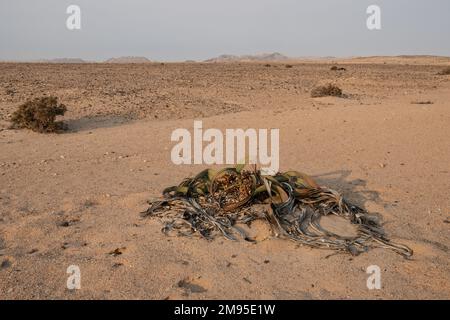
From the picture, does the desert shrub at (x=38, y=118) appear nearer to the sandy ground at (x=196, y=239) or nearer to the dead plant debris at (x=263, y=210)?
the sandy ground at (x=196, y=239)

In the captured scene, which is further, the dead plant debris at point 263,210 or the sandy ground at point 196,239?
the dead plant debris at point 263,210

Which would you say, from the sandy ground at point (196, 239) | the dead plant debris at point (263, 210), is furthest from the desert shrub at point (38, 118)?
the dead plant debris at point (263, 210)

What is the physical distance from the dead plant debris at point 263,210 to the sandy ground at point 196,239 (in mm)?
139

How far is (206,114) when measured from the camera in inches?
454

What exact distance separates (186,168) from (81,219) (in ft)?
6.96

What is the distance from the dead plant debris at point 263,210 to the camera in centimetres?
384

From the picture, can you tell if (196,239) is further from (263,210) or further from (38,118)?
(38,118)

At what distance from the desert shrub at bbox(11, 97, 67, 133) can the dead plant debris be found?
5208mm

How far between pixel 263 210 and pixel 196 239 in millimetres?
726

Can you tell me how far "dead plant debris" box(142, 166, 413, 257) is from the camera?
3842mm

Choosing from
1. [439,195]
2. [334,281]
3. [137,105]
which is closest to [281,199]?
[334,281]

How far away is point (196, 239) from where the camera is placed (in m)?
3.87

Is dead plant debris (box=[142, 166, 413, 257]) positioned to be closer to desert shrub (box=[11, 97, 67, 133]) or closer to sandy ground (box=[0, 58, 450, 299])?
sandy ground (box=[0, 58, 450, 299])

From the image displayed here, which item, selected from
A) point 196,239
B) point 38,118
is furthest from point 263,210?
point 38,118
